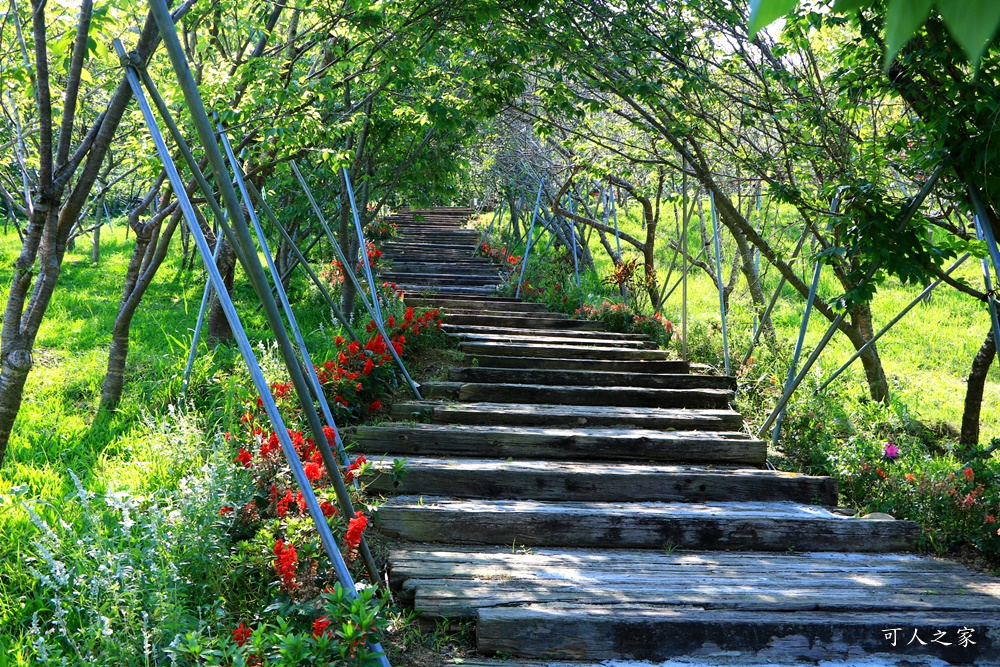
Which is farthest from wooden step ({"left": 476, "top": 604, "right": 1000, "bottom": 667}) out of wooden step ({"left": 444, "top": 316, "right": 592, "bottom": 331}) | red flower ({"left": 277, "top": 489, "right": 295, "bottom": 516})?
wooden step ({"left": 444, "top": 316, "right": 592, "bottom": 331})

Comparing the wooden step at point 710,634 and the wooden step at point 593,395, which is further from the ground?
the wooden step at point 593,395

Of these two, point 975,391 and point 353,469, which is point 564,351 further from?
point 353,469

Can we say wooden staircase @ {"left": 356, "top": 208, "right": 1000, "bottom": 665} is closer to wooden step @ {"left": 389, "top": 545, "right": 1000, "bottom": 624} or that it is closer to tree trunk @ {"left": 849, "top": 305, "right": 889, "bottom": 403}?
wooden step @ {"left": 389, "top": 545, "right": 1000, "bottom": 624}

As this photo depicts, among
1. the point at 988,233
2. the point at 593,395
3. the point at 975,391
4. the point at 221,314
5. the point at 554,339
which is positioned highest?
the point at 988,233

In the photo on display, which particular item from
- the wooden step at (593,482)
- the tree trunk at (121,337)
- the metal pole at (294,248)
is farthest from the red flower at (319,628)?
the tree trunk at (121,337)

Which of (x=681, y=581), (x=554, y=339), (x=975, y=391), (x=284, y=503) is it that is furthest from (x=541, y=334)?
(x=284, y=503)

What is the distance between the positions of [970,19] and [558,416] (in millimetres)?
4366

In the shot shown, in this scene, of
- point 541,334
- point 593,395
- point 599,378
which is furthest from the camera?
point 541,334

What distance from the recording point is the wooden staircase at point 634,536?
2.64 meters

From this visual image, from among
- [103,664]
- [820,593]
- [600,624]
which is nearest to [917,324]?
[820,593]

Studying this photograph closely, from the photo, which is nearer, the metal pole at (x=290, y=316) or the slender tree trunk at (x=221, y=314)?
the metal pole at (x=290, y=316)

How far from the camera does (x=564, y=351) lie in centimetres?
635

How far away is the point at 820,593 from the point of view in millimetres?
2924

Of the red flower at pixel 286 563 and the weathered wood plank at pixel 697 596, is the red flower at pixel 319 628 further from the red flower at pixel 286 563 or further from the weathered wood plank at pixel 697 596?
the weathered wood plank at pixel 697 596
